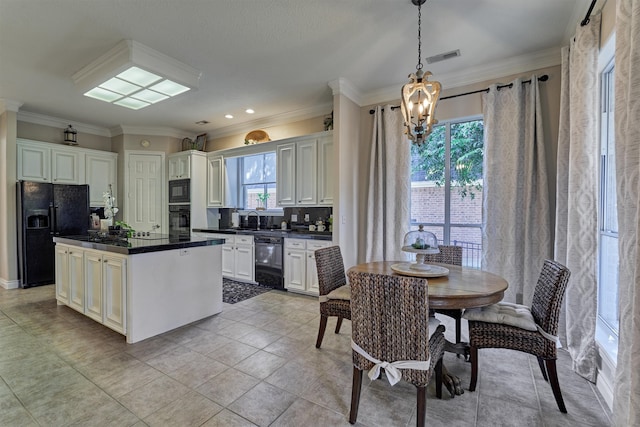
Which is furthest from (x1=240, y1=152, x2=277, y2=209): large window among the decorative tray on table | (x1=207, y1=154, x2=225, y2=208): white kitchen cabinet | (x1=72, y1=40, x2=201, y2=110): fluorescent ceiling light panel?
the decorative tray on table

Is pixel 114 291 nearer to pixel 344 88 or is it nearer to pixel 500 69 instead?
pixel 344 88

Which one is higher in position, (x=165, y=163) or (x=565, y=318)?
(x=165, y=163)

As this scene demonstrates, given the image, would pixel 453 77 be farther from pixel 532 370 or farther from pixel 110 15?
pixel 110 15

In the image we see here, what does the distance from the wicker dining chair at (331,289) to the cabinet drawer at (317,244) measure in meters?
1.16

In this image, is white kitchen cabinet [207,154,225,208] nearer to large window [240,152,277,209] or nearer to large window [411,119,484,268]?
large window [240,152,277,209]

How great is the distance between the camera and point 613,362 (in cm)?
189

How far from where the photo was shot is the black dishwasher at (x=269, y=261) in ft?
14.8

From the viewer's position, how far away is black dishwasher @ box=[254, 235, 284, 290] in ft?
14.8

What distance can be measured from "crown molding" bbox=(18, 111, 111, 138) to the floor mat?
4143mm

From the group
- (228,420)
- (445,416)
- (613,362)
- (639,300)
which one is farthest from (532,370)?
(228,420)

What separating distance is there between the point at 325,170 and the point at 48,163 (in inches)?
191

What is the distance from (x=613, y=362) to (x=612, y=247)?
0.92m

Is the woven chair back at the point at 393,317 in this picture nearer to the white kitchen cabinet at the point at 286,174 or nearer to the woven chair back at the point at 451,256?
the woven chair back at the point at 451,256

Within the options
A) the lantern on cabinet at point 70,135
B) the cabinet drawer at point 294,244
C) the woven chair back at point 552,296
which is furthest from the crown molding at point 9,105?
the woven chair back at point 552,296
